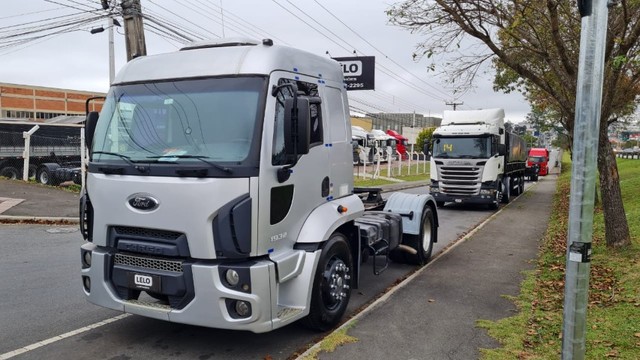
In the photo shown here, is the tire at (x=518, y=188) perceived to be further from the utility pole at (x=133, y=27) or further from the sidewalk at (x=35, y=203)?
the sidewalk at (x=35, y=203)

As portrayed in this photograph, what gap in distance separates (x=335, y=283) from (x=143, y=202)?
2175 mm

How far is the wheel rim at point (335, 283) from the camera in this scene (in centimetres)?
508

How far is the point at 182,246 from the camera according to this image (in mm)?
4121

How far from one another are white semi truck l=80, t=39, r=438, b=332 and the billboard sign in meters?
16.8

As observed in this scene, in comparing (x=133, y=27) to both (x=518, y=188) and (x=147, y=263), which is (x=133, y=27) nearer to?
(x=147, y=263)

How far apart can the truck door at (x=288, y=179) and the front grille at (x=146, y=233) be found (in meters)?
0.77

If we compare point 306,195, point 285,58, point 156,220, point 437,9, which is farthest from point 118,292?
point 437,9

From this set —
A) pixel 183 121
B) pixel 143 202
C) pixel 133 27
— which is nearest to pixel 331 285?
A: pixel 143 202

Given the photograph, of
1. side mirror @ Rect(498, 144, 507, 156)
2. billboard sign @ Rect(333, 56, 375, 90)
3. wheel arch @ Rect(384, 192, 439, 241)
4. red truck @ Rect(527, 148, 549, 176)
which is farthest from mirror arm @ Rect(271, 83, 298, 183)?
red truck @ Rect(527, 148, 549, 176)


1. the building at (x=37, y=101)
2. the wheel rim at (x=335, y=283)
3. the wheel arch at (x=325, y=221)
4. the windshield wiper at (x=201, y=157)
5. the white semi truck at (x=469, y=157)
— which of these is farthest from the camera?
the building at (x=37, y=101)

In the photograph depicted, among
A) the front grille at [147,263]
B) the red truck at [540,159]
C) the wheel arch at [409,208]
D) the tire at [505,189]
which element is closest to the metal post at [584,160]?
the front grille at [147,263]

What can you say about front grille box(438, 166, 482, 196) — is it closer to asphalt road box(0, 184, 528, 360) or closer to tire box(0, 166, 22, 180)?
asphalt road box(0, 184, 528, 360)

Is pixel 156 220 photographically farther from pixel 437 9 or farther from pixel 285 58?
pixel 437 9

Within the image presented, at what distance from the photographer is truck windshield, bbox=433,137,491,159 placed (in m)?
16.2
